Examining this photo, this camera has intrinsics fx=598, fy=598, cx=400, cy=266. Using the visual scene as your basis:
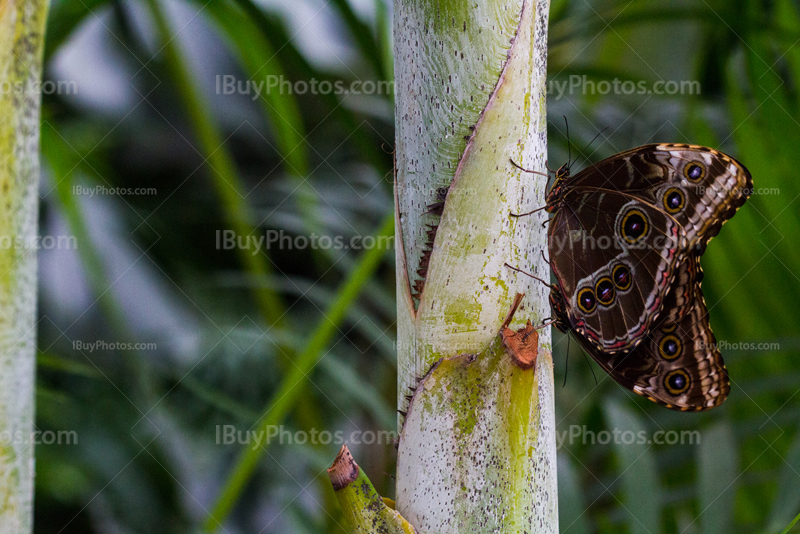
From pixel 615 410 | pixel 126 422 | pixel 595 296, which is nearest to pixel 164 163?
pixel 126 422

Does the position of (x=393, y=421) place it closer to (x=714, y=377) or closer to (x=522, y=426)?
(x=714, y=377)
